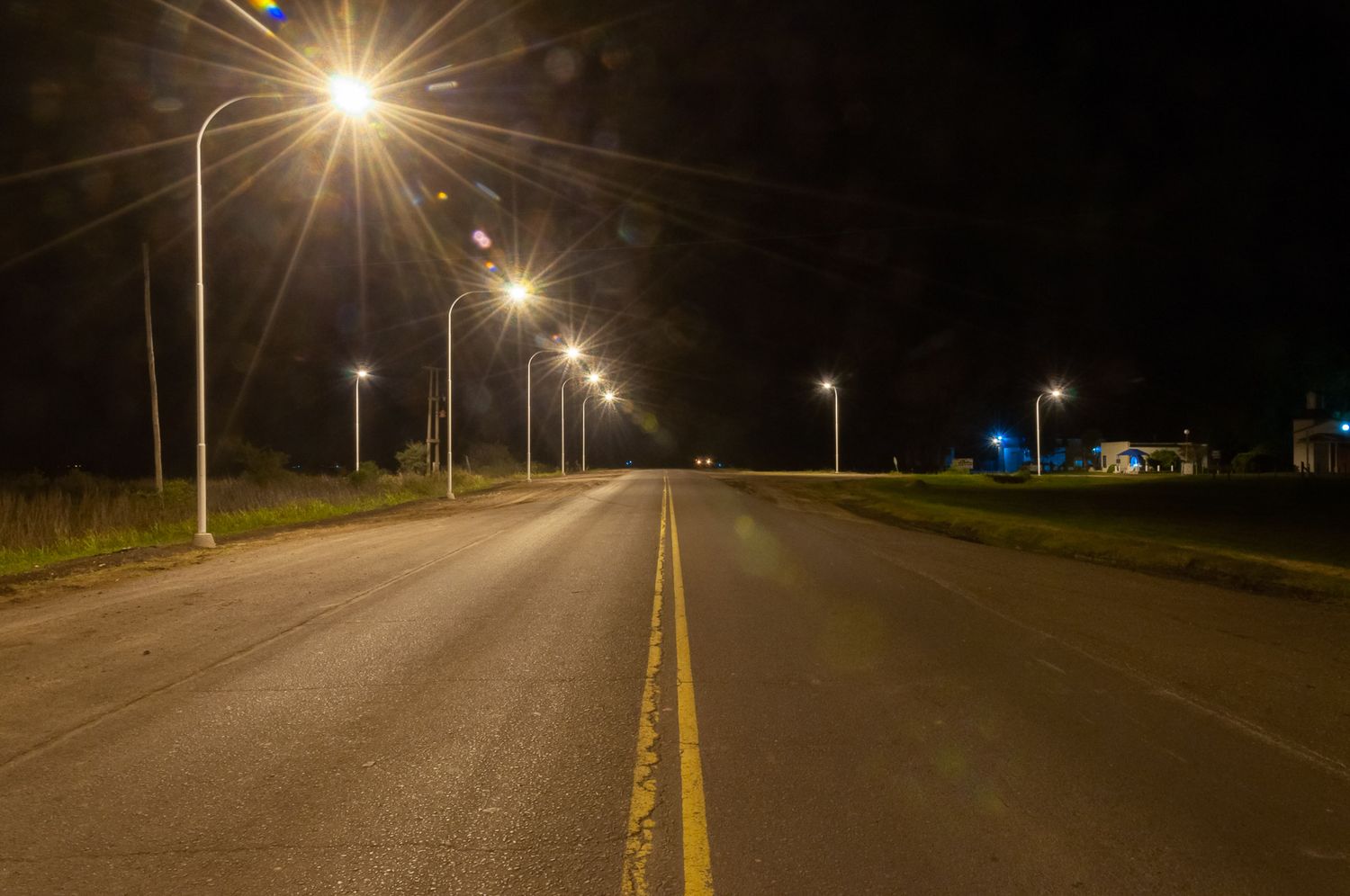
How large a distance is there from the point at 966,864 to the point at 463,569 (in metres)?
11.1

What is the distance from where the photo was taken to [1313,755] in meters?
5.31

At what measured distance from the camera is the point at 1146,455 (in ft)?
263

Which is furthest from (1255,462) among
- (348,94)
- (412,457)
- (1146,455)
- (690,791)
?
(690,791)

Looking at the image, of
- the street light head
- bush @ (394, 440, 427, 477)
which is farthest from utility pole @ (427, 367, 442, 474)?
the street light head

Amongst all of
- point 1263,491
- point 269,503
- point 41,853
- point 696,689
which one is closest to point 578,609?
point 696,689

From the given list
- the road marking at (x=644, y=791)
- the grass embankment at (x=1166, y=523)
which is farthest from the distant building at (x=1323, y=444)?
the road marking at (x=644, y=791)

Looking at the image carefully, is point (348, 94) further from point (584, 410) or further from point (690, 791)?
point (584, 410)

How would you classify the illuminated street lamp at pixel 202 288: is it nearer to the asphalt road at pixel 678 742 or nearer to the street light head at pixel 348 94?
the street light head at pixel 348 94

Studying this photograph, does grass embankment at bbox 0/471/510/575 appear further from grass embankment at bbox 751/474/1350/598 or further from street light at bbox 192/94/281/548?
grass embankment at bbox 751/474/1350/598

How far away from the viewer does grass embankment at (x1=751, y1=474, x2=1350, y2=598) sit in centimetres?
1363

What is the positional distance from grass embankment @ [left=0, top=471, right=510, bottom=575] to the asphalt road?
696cm

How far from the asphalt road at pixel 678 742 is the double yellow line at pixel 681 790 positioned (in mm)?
23

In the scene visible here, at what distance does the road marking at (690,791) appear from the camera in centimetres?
374

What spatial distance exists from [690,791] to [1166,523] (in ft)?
68.0
